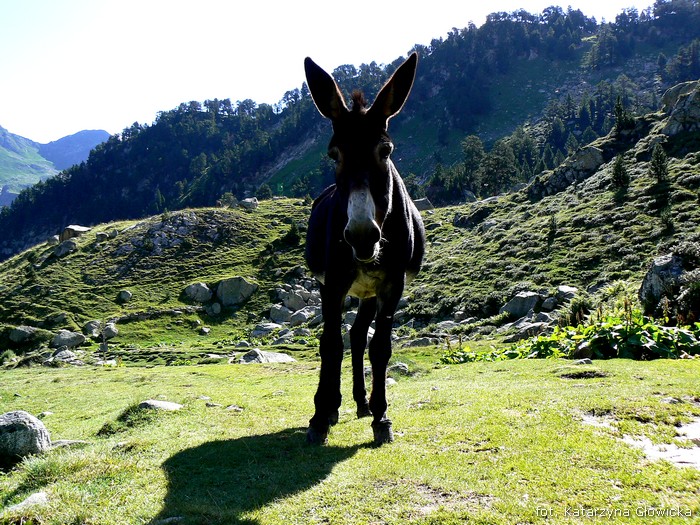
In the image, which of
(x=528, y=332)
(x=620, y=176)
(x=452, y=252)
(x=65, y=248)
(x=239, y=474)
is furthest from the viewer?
(x=65, y=248)

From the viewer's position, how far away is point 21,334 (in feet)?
153

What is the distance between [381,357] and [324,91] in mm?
3729

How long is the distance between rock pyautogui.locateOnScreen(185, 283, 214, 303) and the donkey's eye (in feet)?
186

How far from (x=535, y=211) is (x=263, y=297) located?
35.7 metres

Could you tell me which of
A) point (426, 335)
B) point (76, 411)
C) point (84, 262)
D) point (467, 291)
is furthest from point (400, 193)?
point (84, 262)

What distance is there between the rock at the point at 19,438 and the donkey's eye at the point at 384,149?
266 inches

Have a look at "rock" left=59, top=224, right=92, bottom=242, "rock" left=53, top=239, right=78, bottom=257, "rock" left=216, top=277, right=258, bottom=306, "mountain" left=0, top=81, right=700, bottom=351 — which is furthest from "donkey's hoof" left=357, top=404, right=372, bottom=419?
"rock" left=59, top=224, right=92, bottom=242

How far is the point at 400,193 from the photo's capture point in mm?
6965

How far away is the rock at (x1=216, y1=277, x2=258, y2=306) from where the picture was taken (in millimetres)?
59219

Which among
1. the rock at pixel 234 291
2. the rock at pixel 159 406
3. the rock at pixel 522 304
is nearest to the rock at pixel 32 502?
the rock at pixel 159 406

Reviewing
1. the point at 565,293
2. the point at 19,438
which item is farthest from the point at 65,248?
the point at 19,438

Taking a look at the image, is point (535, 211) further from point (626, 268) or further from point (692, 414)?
point (692, 414)

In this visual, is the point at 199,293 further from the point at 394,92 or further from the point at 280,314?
the point at 394,92

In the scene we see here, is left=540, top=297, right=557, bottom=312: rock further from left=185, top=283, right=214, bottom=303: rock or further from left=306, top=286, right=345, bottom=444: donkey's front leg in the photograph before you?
left=185, top=283, right=214, bottom=303: rock
